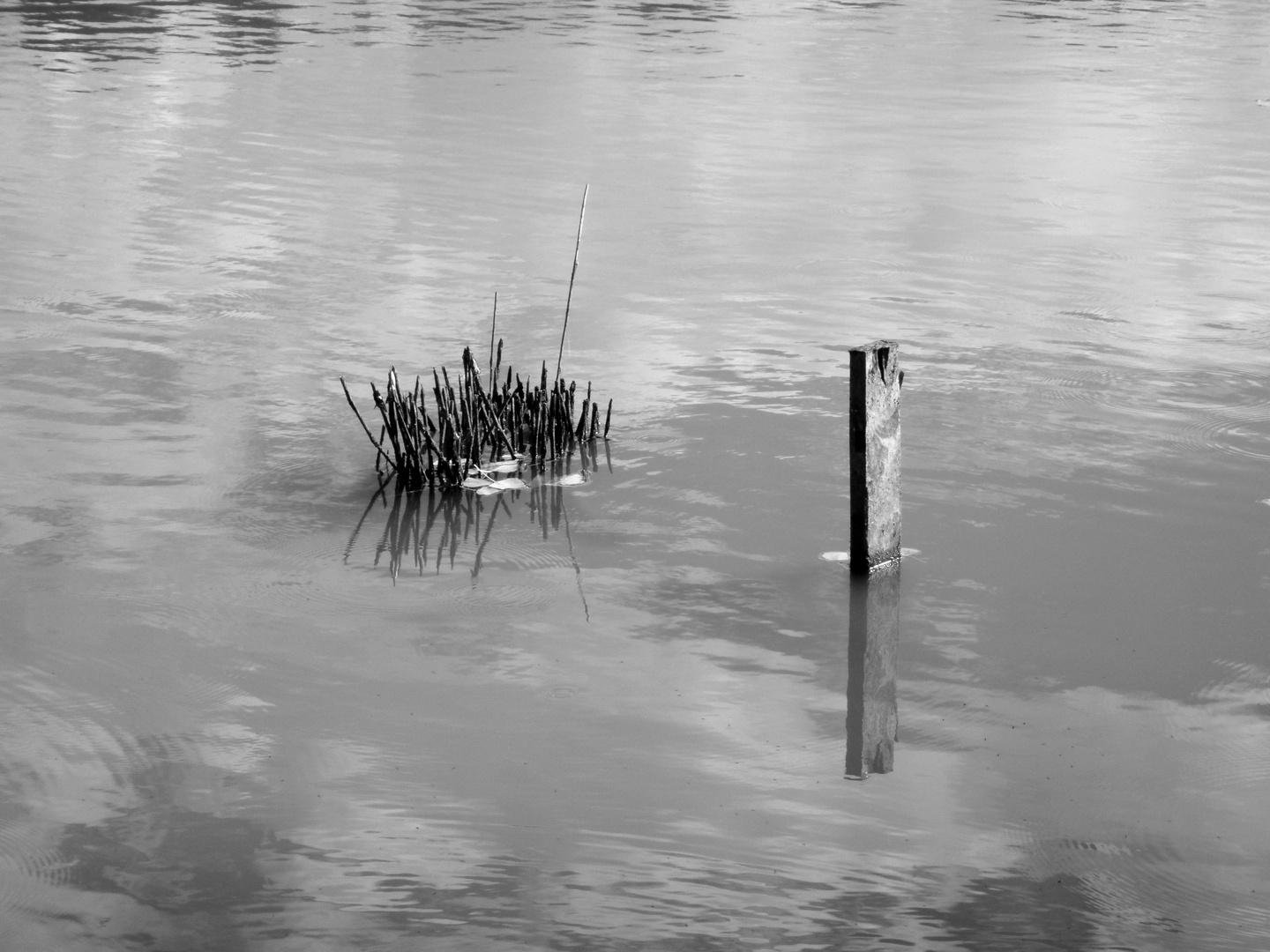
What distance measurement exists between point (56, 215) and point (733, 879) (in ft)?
40.8

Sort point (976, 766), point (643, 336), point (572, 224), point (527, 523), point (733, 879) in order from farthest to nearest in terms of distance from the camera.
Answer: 1. point (572, 224)
2. point (643, 336)
3. point (527, 523)
4. point (976, 766)
5. point (733, 879)

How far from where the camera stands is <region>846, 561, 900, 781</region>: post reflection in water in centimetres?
655

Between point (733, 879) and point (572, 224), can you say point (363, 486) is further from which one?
point (572, 224)

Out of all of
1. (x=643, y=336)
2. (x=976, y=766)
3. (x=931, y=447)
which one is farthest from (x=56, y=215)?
(x=976, y=766)

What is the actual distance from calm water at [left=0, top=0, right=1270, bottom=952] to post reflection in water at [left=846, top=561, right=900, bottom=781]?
69mm

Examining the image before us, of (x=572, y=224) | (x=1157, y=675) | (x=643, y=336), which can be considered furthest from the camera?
(x=572, y=224)

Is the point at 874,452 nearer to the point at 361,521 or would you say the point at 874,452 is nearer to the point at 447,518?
the point at 447,518

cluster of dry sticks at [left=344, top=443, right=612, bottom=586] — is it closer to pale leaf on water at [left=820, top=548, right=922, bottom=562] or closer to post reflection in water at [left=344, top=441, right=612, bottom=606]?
post reflection in water at [left=344, top=441, right=612, bottom=606]

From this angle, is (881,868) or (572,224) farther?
(572,224)

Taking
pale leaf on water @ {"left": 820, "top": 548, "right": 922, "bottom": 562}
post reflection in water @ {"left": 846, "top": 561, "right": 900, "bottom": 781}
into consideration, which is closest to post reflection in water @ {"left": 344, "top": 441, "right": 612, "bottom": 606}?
pale leaf on water @ {"left": 820, "top": 548, "right": 922, "bottom": 562}

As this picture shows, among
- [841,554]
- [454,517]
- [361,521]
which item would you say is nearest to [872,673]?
[841,554]

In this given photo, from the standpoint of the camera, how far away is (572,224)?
1571 cm

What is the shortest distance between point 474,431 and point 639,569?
1596 millimetres

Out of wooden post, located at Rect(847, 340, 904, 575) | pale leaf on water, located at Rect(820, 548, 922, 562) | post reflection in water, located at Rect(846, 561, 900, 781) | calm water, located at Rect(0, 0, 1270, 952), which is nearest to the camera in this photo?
calm water, located at Rect(0, 0, 1270, 952)
